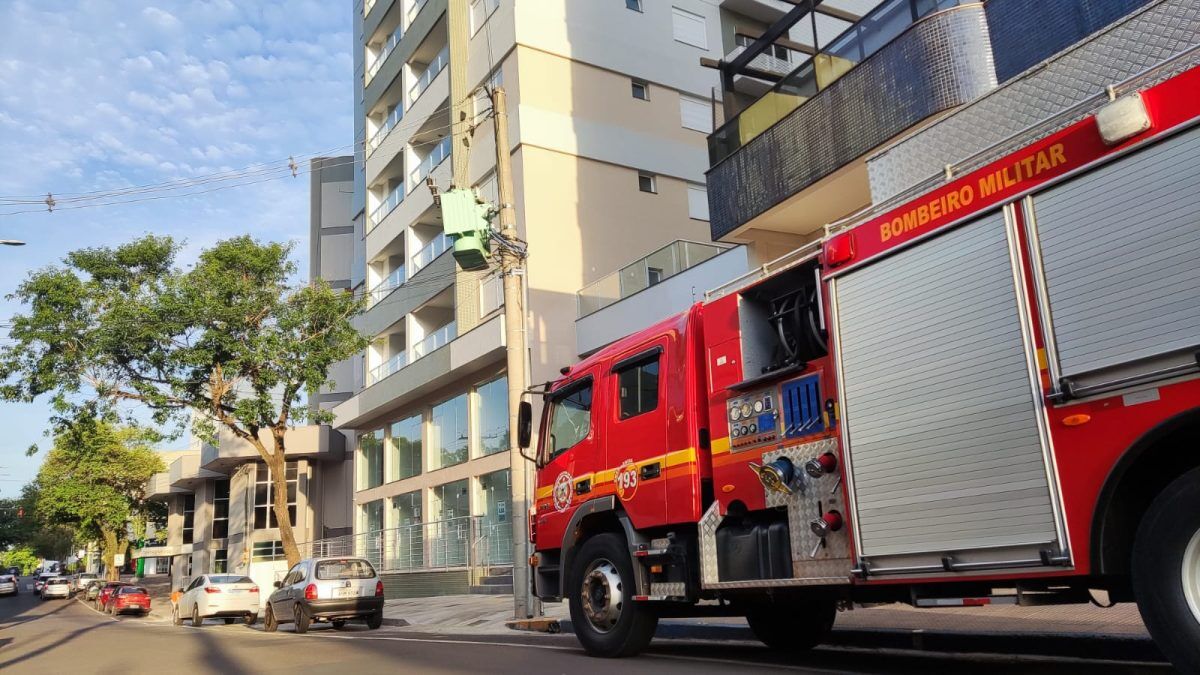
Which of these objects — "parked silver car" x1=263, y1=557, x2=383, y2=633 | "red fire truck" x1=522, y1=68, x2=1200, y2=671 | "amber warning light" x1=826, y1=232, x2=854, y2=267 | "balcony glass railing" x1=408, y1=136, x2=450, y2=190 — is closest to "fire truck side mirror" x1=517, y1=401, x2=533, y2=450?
"red fire truck" x1=522, y1=68, x2=1200, y2=671

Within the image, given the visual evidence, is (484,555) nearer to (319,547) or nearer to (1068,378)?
(319,547)

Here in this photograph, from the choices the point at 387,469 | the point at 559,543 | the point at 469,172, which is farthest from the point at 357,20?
the point at 559,543

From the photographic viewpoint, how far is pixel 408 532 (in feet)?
95.3

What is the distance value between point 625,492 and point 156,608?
3664 cm

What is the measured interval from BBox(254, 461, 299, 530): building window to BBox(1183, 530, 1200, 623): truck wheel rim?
41.9 meters

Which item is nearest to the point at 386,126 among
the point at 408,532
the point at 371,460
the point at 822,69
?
the point at 371,460

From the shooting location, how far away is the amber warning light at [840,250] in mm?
6656

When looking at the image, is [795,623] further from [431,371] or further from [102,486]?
[102,486]

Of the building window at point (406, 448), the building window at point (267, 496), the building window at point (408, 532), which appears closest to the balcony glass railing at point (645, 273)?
the building window at point (408, 532)

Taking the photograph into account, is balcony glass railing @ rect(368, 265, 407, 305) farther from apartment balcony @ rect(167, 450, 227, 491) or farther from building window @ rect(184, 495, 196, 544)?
building window @ rect(184, 495, 196, 544)

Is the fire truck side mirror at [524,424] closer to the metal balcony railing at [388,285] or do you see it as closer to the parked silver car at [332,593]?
the parked silver car at [332,593]

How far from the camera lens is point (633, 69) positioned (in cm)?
2628

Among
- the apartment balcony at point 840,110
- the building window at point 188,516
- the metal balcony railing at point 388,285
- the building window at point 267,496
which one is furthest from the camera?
the building window at point 188,516

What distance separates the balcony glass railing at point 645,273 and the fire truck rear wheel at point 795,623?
33.5 feet
